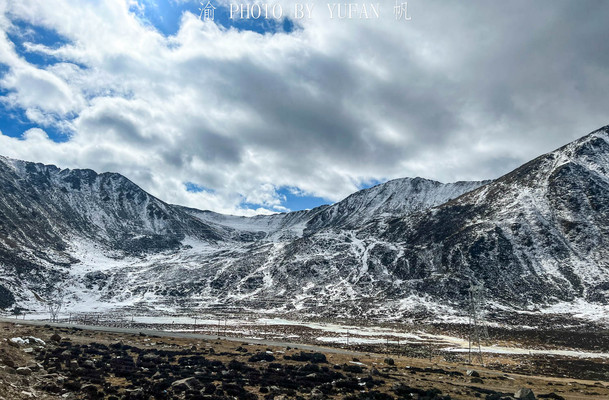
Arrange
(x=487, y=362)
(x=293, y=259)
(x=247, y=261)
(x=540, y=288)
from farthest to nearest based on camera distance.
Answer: (x=247, y=261) < (x=293, y=259) < (x=540, y=288) < (x=487, y=362)

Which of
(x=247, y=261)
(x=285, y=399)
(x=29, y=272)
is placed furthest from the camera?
(x=247, y=261)

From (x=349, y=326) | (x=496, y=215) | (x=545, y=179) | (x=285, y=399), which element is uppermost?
(x=545, y=179)

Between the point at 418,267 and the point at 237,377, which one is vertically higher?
the point at 418,267

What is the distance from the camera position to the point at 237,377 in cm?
3309

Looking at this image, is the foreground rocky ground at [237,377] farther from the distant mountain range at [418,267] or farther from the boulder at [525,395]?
the distant mountain range at [418,267]

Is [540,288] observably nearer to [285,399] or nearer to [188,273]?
[285,399]

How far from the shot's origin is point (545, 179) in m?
180

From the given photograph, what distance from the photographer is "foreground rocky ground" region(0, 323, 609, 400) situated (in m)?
26.5

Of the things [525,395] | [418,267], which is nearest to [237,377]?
[525,395]

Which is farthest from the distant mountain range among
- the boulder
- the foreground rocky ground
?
the boulder

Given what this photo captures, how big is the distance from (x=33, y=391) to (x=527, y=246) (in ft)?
541

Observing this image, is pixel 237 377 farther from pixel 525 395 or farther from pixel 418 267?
pixel 418 267

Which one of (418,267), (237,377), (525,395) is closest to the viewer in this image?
(525,395)

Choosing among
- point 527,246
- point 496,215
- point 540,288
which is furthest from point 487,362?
point 496,215
